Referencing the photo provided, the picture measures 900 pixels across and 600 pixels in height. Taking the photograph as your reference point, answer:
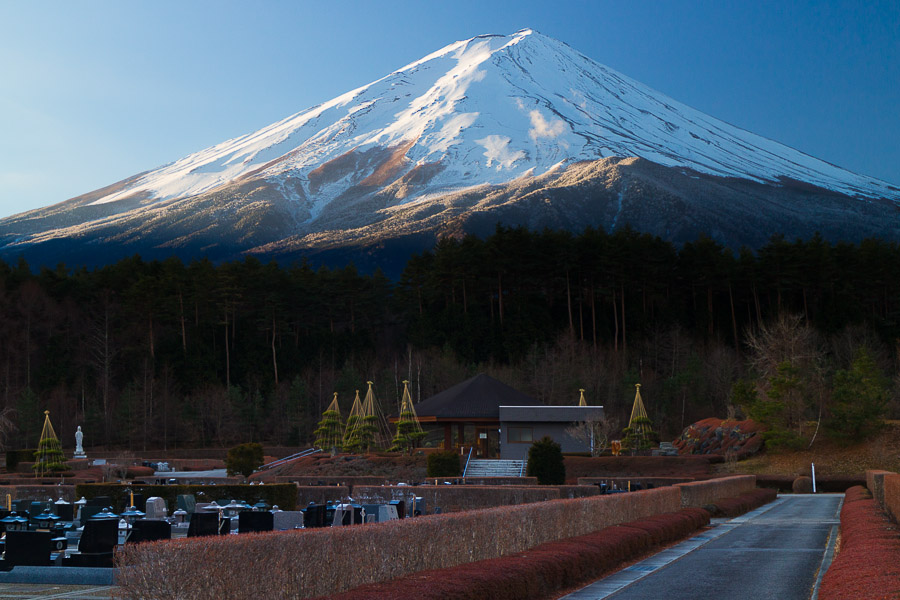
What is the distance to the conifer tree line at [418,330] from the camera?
62250mm

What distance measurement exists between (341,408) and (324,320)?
16.6m

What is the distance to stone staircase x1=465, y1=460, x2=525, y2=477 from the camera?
4122 centimetres

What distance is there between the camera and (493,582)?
10.1 m

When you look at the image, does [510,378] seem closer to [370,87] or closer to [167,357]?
[167,357]

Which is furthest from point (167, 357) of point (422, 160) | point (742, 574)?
point (422, 160)

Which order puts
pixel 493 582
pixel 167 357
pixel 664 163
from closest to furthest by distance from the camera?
pixel 493 582, pixel 167 357, pixel 664 163

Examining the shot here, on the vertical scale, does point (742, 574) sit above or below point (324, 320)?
below

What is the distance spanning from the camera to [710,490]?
26.0m

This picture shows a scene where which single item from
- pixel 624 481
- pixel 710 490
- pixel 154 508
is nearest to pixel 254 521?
pixel 154 508

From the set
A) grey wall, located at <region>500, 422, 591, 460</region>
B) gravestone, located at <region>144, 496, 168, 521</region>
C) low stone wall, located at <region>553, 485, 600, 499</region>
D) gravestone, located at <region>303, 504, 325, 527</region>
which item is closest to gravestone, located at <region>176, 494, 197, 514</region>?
gravestone, located at <region>144, 496, 168, 521</region>

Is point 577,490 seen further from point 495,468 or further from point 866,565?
point 495,468

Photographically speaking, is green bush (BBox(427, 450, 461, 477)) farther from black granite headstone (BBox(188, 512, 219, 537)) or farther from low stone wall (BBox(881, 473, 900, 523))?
black granite headstone (BBox(188, 512, 219, 537))

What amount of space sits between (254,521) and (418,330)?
58179 millimetres

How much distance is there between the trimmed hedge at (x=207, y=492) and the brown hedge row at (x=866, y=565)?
1370cm
